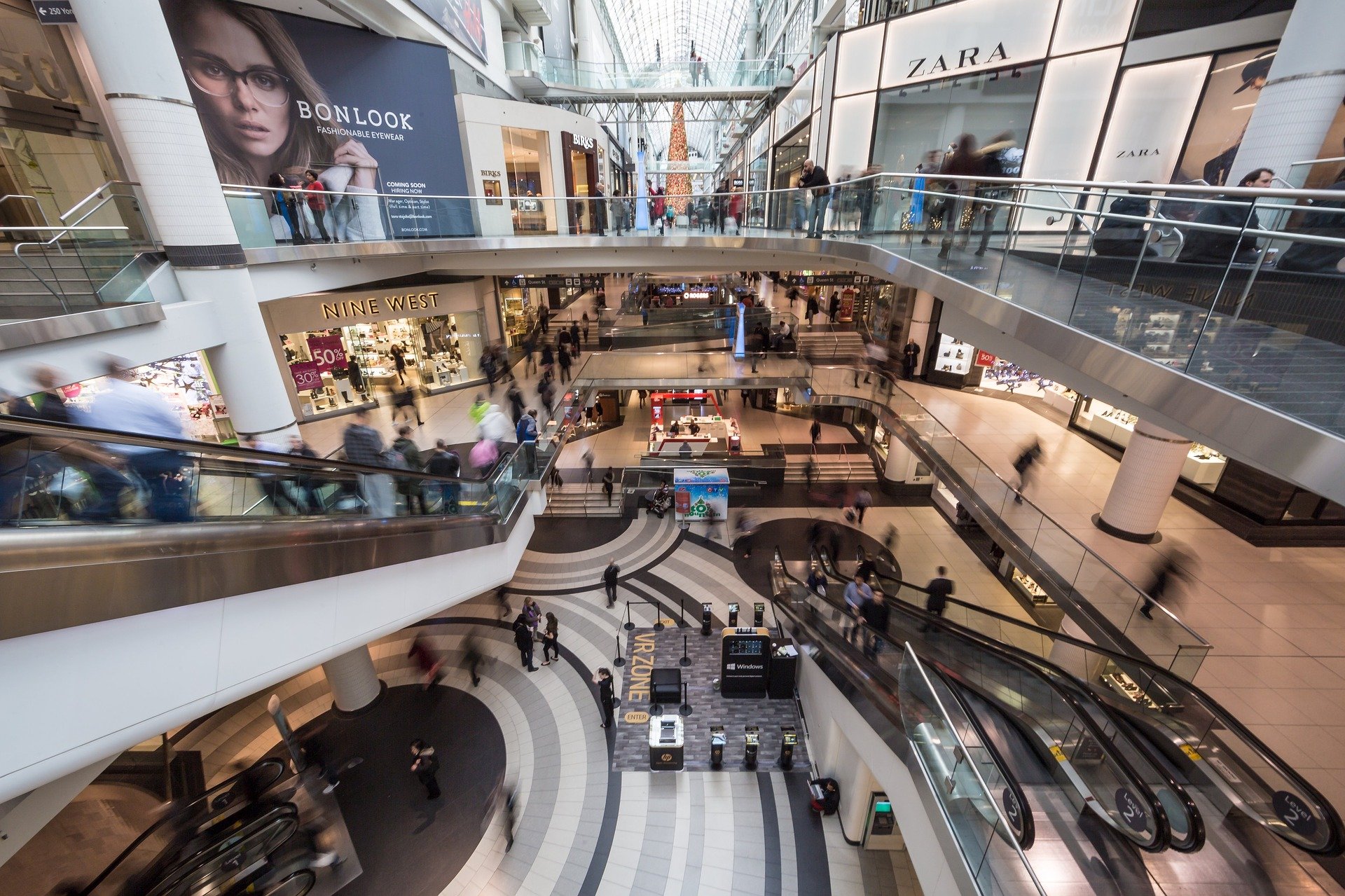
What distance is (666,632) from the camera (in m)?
10.4

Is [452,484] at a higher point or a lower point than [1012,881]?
higher

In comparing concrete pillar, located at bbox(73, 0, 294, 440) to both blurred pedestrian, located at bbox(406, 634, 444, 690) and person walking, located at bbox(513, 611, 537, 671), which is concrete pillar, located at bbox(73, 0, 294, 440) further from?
person walking, located at bbox(513, 611, 537, 671)

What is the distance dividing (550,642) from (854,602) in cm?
563

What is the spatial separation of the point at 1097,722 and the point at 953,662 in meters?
1.54

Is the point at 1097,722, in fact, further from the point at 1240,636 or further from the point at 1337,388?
the point at 1240,636

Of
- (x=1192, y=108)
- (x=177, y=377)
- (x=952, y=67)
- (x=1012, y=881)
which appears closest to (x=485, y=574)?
(x=1012, y=881)

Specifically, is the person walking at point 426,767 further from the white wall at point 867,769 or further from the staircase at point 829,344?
the staircase at point 829,344

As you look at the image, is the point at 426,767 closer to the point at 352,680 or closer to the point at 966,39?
the point at 352,680

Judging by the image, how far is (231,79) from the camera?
9.38m

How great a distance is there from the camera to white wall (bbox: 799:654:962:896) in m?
4.42

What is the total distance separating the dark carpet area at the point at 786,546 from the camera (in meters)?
11.8

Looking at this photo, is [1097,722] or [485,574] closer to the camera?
[1097,722]

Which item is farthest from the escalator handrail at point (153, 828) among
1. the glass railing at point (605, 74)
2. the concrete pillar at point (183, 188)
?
the glass railing at point (605, 74)

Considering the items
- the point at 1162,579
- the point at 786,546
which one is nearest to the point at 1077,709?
the point at 1162,579
